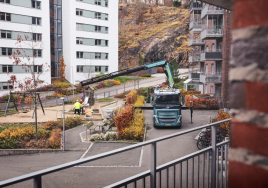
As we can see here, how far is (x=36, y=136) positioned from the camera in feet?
65.5

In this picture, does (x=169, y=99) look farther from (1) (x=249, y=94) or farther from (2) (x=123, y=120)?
(1) (x=249, y=94)

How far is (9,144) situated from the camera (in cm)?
1864

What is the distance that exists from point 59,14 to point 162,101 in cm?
4352

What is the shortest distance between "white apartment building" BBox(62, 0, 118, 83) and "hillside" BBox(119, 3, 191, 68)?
14.9 m

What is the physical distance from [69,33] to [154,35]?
3016 cm

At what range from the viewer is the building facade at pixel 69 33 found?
1855 inches

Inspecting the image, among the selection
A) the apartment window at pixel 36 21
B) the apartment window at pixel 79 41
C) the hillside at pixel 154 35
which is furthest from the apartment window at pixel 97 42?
the hillside at pixel 154 35

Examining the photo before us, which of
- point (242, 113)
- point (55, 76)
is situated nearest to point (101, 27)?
point (55, 76)

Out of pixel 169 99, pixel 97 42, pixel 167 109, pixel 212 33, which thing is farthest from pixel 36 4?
pixel 167 109

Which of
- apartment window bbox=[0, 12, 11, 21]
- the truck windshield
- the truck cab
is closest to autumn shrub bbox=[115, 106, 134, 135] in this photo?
the truck cab

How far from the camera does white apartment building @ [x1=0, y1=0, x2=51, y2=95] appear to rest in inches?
1785

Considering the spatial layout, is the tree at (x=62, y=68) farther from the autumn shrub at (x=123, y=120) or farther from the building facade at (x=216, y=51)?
the autumn shrub at (x=123, y=120)

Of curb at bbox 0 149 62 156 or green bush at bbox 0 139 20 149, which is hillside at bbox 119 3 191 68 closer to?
green bush at bbox 0 139 20 149

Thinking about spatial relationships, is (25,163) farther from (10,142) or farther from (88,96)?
(88,96)
